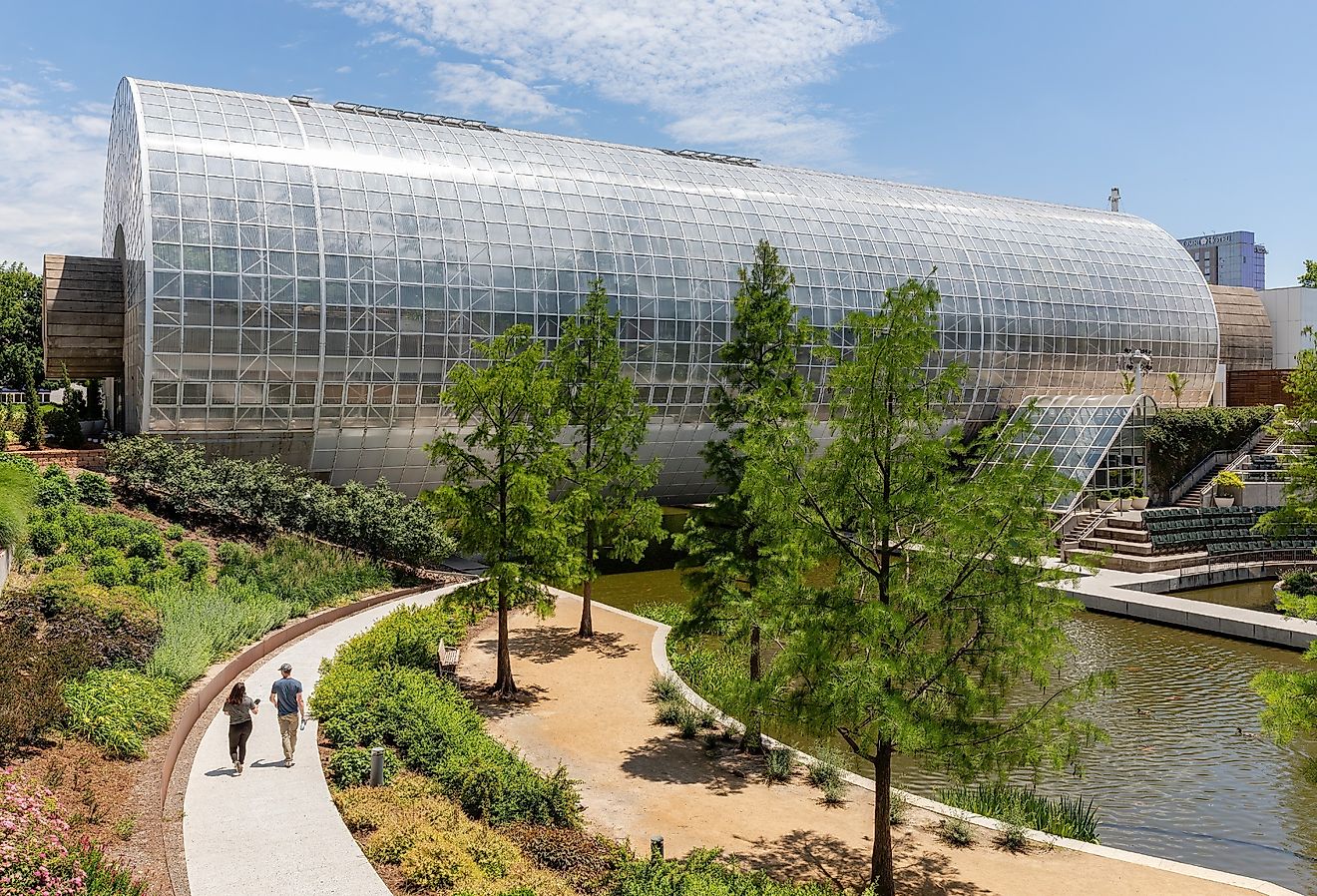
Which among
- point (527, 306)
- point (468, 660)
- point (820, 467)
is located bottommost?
point (468, 660)

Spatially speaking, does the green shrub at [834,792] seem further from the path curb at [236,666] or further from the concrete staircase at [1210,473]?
the concrete staircase at [1210,473]

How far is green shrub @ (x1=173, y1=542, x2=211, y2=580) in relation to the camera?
70.1 feet

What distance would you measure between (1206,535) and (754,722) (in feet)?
84.1

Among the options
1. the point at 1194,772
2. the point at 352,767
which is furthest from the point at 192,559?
the point at 1194,772

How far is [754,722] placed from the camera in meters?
14.2

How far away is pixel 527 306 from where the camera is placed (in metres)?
32.7

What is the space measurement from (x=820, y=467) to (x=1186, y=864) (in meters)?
6.76

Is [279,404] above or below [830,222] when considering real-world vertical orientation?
below

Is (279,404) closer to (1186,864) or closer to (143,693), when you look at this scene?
(143,693)

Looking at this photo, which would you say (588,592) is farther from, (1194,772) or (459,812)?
(1194,772)

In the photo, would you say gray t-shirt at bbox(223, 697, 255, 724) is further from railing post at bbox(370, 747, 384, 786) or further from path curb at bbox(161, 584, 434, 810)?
railing post at bbox(370, 747, 384, 786)

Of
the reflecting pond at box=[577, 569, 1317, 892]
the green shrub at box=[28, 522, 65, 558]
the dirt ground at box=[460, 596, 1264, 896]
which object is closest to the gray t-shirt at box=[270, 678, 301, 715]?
the dirt ground at box=[460, 596, 1264, 896]

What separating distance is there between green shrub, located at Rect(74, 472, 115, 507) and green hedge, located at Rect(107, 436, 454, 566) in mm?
933

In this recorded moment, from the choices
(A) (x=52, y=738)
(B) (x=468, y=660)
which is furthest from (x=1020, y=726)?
(B) (x=468, y=660)
